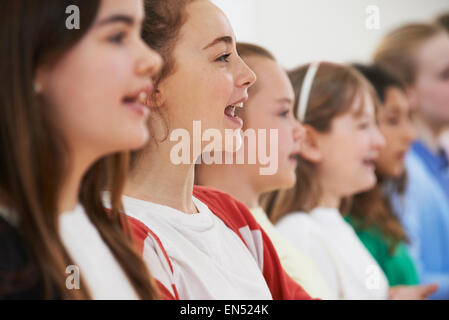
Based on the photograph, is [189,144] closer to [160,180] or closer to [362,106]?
[160,180]

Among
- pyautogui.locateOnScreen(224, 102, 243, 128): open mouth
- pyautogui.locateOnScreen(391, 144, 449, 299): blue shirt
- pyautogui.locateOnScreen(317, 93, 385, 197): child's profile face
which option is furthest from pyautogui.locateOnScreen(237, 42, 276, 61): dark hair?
pyautogui.locateOnScreen(391, 144, 449, 299): blue shirt

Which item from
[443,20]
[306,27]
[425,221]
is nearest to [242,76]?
[306,27]

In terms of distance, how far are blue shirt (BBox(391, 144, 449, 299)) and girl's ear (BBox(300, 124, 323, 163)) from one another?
0.43m

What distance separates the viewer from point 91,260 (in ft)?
1.39

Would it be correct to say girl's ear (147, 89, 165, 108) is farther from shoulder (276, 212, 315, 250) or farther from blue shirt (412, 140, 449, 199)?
blue shirt (412, 140, 449, 199)

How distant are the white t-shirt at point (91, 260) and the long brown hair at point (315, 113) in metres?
0.45

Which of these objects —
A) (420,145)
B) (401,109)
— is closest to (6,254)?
(401,109)

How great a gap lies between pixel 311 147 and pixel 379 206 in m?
0.35

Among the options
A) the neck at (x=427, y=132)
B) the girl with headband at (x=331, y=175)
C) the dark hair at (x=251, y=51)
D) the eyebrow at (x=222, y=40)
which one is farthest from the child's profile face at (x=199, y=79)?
the neck at (x=427, y=132)

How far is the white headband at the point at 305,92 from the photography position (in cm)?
86

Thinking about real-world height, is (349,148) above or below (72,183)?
below

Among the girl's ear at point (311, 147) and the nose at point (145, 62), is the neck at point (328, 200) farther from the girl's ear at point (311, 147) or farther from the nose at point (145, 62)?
the nose at point (145, 62)

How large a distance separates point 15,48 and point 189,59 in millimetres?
188

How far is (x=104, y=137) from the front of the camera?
0.41 m
